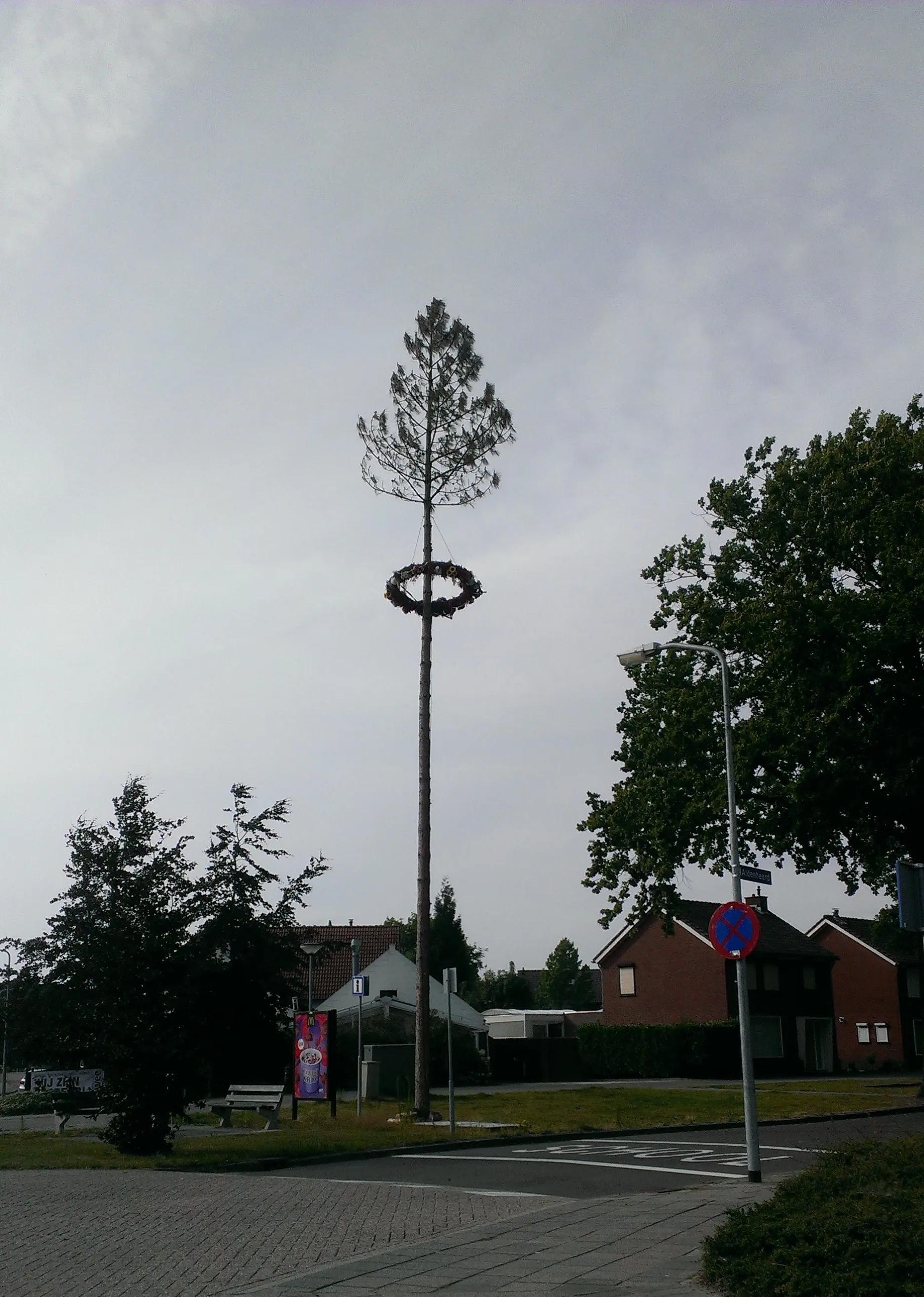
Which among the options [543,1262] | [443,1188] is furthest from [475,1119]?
[543,1262]

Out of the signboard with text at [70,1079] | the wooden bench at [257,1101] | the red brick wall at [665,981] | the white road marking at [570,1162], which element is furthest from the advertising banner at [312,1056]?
the red brick wall at [665,981]

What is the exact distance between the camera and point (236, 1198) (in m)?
13.6

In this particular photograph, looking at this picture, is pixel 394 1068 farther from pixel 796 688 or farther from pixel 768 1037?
pixel 768 1037

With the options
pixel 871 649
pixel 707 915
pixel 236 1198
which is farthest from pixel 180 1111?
pixel 707 915

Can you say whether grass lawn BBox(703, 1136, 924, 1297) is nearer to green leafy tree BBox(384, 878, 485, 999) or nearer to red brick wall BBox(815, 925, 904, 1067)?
red brick wall BBox(815, 925, 904, 1067)

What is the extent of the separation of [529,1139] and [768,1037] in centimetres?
3877

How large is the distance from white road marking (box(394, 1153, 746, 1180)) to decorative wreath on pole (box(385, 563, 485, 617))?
37.2 feet

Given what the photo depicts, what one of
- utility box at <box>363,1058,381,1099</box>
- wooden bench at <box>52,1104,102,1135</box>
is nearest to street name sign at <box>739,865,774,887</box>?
wooden bench at <box>52,1104,102,1135</box>

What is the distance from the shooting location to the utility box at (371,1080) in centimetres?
3538

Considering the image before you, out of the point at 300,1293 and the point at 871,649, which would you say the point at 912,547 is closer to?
the point at 871,649

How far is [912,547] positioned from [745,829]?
→ 25.7ft

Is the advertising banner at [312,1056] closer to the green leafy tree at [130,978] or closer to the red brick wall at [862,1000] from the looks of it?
the green leafy tree at [130,978]

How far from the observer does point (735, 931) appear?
15.0 meters

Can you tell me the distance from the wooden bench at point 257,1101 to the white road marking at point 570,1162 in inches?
196
